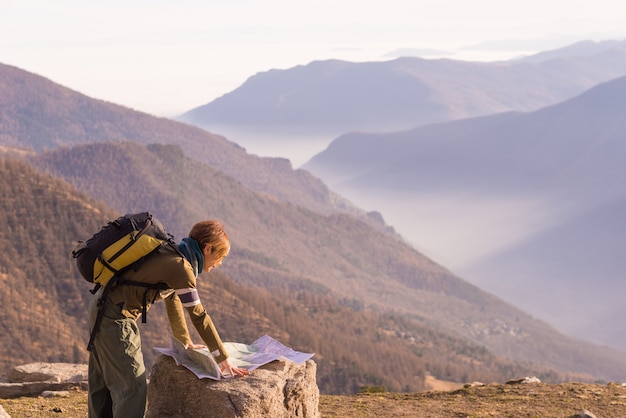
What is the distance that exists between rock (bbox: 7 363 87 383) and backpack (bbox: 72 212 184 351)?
13062 millimetres

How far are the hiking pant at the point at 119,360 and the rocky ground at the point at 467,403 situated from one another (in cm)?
675

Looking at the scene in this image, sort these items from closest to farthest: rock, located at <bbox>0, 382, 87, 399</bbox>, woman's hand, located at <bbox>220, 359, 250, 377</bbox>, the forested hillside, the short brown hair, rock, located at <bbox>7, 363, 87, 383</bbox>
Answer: the short brown hair < woman's hand, located at <bbox>220, 359, 250, 377</bbox> < rock, located at <bbox>0, 382, 87, 399</bbox> < rock, located at <bbox>7, 363, 87, 383</bbox> < the forested hillside

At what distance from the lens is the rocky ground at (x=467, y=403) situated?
18203mm

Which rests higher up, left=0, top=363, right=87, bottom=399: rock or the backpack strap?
the backpack strap

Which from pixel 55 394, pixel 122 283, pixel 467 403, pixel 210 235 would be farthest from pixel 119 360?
pixel 467 403

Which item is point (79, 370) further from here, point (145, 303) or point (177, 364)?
point (145, 303)

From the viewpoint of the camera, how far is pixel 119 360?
10.9 m

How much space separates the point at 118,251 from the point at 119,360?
1.57 metres

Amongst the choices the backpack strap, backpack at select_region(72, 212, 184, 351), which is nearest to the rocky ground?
the backpack strap

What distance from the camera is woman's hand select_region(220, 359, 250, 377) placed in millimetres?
11961

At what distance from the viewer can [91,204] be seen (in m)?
135

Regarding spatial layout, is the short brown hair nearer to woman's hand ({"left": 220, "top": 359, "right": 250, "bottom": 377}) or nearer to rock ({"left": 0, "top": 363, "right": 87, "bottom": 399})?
woman's hand ({"left": 220, "top": 359, "right": 250, "bottom": 377})

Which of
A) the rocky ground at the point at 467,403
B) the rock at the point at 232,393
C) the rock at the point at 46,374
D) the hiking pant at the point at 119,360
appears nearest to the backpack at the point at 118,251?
the hiking pant at the point at 119,360

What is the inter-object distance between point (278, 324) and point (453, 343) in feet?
186
